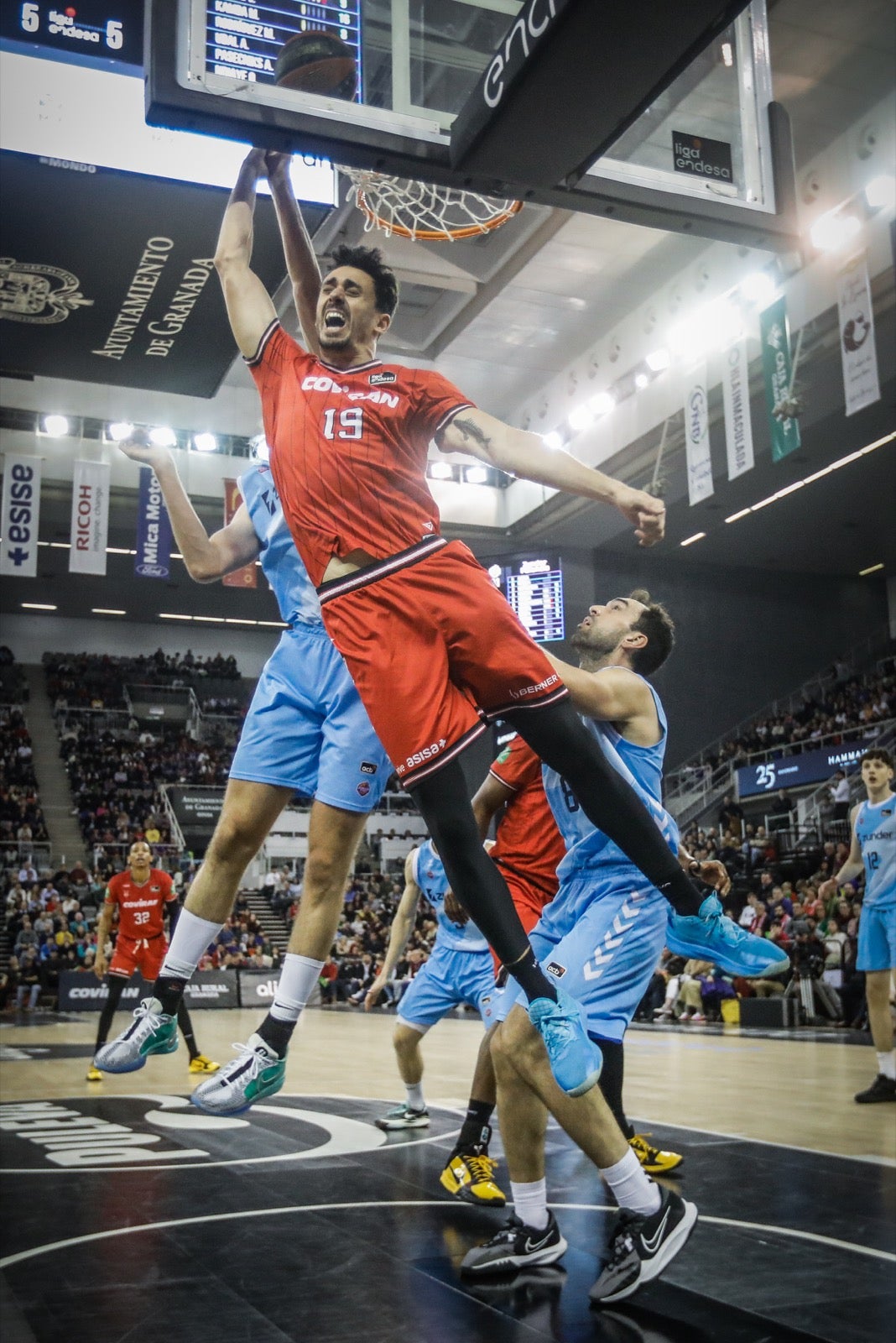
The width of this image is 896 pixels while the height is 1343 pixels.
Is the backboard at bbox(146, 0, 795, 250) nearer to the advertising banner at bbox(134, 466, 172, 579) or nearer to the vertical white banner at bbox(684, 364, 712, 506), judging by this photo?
the advertising banner at bbox(134, 466, 172, 579)

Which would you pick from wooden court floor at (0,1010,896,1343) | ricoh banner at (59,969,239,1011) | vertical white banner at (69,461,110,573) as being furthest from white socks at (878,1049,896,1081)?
ricoh banner at (59,969,239,1011)

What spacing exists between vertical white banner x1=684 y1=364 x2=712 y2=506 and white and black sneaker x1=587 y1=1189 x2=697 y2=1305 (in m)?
12.4

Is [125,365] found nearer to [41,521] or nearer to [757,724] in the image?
[41,521]

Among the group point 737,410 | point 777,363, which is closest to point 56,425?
point 737,410

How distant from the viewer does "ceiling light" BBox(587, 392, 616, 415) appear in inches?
781

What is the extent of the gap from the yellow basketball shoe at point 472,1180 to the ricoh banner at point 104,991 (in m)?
13.6

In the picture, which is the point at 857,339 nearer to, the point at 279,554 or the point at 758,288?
the point at 758,288

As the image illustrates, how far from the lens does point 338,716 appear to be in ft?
11.2

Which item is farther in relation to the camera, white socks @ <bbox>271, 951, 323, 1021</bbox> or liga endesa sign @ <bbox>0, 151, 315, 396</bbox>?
liga endesa sign @ <bbox>0, 151, 315, 396</bbox>

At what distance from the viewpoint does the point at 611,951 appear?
3.81 meters

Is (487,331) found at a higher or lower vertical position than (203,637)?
higher

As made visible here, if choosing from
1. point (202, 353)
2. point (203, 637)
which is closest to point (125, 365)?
point (202, 353)

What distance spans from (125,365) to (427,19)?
103 inches

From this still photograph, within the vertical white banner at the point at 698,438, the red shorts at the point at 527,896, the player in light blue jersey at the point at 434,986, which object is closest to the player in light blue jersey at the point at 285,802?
the red shorts at the point at 527,896
